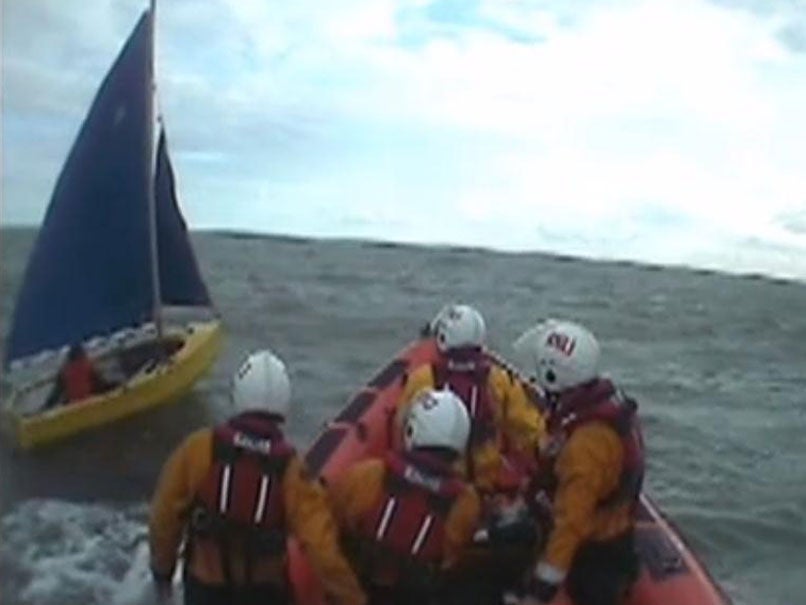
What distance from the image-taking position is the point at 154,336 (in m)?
13.7

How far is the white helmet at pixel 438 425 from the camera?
16.0 feet

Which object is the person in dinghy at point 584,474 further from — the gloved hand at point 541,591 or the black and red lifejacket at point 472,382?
the black and red lifejacket at point 472,382

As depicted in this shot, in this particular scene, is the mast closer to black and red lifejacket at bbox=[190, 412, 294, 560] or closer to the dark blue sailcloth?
the dark blue sailcloth

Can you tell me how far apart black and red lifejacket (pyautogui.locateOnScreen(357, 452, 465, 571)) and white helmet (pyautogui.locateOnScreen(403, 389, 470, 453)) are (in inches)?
2.2

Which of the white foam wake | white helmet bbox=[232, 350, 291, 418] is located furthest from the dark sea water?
white helmet bbox=[232, 350, 291, 418]

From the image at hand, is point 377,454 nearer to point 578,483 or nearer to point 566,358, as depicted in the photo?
point 566,358

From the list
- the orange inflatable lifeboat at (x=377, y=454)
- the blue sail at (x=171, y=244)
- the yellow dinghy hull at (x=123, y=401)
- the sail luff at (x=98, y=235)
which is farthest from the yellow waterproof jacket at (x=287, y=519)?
the blue sail at (x=171, y=244)

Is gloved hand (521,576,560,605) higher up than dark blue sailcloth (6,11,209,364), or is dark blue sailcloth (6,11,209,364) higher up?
dark blue sailcloth (6,11,209,364)

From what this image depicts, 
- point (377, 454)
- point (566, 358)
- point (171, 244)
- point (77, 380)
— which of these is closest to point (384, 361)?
point (171, 244)

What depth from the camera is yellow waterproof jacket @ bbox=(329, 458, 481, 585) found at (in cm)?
494

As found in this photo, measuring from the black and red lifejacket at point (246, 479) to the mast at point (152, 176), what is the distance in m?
8.47

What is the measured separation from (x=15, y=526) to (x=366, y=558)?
566 cm

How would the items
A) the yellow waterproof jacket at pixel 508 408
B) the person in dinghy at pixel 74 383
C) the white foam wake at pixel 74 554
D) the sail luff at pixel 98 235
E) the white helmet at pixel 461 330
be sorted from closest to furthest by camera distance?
the yellow waterproof jacket at pixel 508 408 → the white helmet at pixel 461 330 → the white foam wake at pixel 74 554 → the sail luff at pixel 98 235 → the person in dinghy at pixel 74 383

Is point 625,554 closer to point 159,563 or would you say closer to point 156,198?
point 159,563
